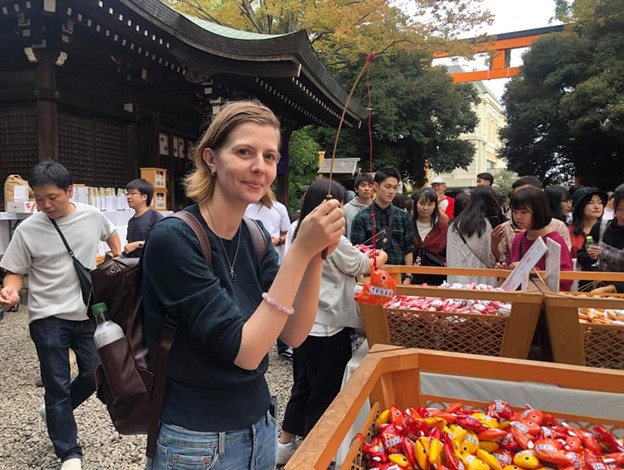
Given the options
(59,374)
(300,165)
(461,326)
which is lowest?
(59,374)

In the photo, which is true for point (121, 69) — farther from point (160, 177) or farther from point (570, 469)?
point (570, 469)

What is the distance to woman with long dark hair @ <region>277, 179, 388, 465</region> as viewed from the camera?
2.39 m

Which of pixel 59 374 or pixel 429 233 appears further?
pixel 429 233

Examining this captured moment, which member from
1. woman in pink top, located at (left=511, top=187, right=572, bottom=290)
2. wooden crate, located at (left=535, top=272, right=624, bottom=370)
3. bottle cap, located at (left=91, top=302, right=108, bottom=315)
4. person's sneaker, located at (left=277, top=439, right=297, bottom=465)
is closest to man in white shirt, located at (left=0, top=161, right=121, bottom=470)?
person's sneaker, located at (left=277, top=439, right=297, bottom=465)

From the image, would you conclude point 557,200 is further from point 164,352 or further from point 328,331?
point 164,352

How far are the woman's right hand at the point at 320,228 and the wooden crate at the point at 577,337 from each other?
40.9 inches

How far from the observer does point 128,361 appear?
119 cm

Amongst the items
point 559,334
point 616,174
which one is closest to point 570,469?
point 559,334

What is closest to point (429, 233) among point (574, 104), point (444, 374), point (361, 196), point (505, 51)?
point (361, 196)

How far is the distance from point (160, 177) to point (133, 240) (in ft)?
11.3

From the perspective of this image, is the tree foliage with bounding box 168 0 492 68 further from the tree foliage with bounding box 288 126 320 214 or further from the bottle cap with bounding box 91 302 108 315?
the bottle cap with bounding box 91 302 108 315

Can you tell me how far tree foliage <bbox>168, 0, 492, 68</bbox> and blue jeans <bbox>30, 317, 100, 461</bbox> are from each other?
1332cm

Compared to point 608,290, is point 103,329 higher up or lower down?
higher up

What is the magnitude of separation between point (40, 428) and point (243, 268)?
280 cm
